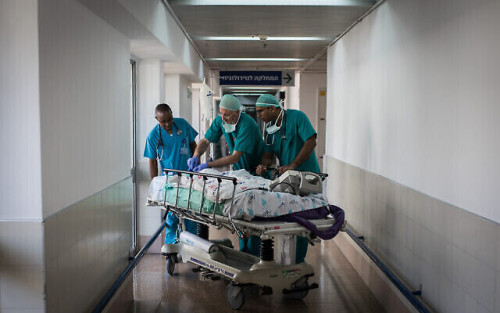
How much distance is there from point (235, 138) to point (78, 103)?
228 centimetres

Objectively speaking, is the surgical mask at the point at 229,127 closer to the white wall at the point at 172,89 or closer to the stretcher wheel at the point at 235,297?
the stretcher wheel at the point at 235,297

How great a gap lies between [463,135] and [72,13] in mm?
2389

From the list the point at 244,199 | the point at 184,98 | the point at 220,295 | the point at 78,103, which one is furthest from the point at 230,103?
the point at 184,98

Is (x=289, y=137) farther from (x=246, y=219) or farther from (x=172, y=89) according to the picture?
(x=172, y=89)

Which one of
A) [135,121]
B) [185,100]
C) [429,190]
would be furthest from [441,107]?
[185,100]

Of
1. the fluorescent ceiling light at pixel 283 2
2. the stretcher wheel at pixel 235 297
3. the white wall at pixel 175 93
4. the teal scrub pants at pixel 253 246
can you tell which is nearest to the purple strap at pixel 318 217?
the stretcher wheel at pixel 235 297

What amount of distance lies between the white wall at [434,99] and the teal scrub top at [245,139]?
1.19 metres

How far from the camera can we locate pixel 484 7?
2680mm

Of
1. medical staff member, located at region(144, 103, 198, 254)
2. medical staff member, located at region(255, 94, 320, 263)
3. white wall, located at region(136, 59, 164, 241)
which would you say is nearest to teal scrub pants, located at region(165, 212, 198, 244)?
medical staff member, located at region(144, 103, 198, 254)

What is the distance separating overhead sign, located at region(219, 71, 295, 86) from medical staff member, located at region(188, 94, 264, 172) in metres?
5.14

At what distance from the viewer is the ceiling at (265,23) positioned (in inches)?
206

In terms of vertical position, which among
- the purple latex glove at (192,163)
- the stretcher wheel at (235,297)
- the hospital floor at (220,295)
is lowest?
the hospital floor at (220,295)

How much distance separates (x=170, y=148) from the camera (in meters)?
5.34

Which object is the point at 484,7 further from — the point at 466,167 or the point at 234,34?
the point at 234,34
